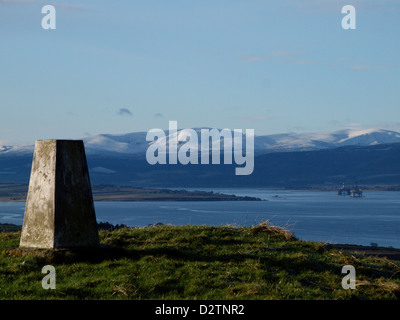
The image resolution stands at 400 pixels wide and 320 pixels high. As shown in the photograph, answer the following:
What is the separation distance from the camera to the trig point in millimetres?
17219

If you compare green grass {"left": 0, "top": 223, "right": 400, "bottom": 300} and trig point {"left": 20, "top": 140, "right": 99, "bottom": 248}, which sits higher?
trig point {"left": 20, "top": 140, "right": 99, "bottom": 248}

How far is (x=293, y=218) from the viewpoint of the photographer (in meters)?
190

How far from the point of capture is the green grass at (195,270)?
44.9ft

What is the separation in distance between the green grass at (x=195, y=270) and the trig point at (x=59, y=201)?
21.2 inches

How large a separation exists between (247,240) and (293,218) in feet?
569

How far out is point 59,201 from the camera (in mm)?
17188

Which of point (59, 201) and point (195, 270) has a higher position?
point (59, 201)

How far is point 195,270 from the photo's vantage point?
15367 mm

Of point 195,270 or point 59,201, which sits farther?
point 59,201

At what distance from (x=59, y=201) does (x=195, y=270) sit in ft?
15.1

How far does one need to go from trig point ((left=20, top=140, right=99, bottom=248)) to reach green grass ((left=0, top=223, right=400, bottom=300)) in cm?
54

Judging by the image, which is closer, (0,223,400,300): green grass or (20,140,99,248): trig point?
(0,223,400,300): green grass
